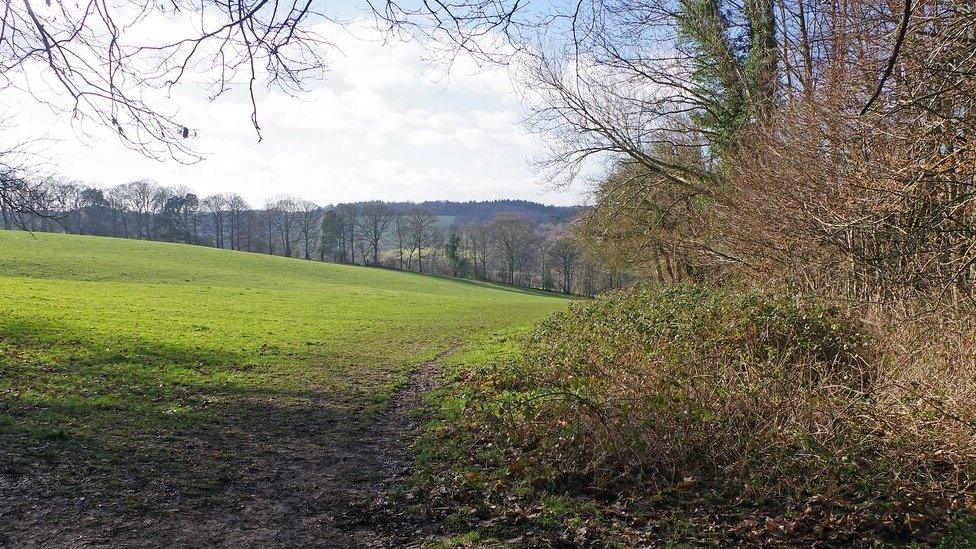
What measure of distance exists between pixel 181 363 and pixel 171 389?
7.56 ft

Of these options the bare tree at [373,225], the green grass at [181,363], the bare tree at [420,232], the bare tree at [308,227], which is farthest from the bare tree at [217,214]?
the green grass at [181,363]

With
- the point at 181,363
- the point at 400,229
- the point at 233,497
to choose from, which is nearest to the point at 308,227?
the point at 400,229

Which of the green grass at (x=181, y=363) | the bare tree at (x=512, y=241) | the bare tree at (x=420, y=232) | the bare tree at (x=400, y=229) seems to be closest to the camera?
the green grass at (x=181, y=363)

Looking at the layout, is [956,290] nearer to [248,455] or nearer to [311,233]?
[248,455]

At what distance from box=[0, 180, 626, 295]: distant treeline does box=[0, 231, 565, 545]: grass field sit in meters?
50.2

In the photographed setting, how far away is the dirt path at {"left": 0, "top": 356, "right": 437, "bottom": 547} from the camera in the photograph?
16.9ft

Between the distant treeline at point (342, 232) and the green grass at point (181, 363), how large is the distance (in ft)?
151

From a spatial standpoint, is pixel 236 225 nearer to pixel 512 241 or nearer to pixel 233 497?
pixel 512 241

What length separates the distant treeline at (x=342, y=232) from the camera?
252 ft

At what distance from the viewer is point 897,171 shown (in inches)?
338

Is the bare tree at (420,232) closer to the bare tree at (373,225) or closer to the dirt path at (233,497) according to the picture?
the bare tree at (373,225)

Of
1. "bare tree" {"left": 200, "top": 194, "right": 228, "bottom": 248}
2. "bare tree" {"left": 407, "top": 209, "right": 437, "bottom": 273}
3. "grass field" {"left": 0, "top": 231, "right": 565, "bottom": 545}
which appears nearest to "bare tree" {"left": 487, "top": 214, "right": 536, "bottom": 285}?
"bare tree" {"left": 407, "top": 209, "right": 437, "bottom": 273}

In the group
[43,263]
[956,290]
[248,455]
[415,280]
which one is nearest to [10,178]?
[248,455]

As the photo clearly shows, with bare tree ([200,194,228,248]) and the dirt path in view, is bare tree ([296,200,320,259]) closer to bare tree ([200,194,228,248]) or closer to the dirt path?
bare tree ([200,194,228,248])
